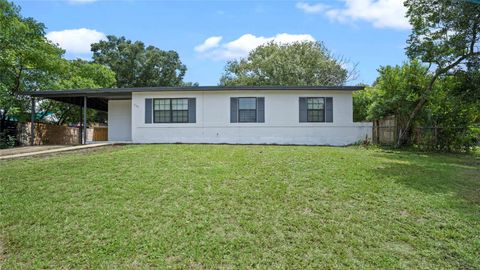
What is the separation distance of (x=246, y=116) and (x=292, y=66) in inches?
530

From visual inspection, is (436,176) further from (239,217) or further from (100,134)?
(100,134)

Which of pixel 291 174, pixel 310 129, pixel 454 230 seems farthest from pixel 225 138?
pixel 454 230

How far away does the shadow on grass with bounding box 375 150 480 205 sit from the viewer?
6324mm

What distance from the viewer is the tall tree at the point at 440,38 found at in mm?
11446

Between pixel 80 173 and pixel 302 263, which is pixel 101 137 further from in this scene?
pixel 302 263

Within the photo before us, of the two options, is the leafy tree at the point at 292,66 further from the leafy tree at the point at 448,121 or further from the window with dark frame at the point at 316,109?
the leafy tree at the point at 448,121

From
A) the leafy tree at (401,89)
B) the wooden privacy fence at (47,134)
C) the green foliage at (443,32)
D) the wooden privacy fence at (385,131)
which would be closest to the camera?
the green foliage at (443,32)

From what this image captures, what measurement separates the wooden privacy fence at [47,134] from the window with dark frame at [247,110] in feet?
33.5

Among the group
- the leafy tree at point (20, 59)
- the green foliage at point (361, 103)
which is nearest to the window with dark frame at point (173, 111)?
the leafy tree at point (20, 59)

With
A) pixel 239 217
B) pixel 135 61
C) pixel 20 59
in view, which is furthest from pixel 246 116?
pixel 135 61

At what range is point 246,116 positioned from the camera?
14.4 m

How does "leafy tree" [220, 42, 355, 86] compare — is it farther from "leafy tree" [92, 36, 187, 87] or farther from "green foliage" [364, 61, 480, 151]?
"green foliage" [364, 61, 480, 151]

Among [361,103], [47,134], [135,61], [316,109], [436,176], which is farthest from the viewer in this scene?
[135,61]

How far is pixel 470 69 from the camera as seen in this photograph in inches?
476
